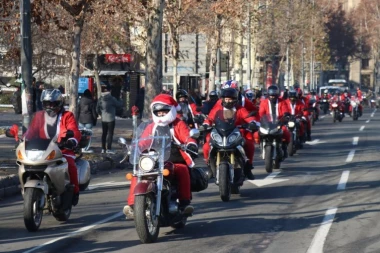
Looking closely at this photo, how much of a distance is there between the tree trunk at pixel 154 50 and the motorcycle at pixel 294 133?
5.25 m

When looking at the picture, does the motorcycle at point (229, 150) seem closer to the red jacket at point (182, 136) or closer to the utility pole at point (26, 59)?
the red jacket at point (182, 136)

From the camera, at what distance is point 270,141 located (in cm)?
1845

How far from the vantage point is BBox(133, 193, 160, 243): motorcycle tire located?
380 inches

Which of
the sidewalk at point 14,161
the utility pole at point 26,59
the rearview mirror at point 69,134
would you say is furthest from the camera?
the utility pole at point 26,59

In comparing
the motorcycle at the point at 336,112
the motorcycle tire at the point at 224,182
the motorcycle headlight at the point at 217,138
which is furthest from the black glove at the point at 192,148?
the motorcycle at the point at 336,112

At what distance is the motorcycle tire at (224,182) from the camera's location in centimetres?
1346

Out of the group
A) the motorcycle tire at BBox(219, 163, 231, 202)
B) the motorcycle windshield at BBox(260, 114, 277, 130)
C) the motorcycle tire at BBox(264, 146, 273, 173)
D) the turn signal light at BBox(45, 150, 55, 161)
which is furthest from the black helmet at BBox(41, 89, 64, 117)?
the motorcycle windshield at BBox(260, 114, 277, 130)

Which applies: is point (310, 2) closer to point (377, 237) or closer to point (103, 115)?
point (103, 115)

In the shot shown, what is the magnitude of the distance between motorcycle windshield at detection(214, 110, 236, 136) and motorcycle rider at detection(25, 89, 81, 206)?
3090mm

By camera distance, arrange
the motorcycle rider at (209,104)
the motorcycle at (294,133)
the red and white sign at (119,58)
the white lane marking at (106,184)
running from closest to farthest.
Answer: the white lane marking at (106,184) → the motorcycle at (294,133) → the motorcycle rider at (209,104) → the red and white sign at (119,58)

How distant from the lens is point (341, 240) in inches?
407

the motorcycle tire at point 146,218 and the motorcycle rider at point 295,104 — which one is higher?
the motorcycle rider at point 295,104

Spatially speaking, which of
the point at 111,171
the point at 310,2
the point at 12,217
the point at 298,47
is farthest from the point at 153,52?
the point at 298,47

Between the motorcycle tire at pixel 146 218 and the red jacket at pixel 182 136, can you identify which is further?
the red jacket at pixel 182 136
